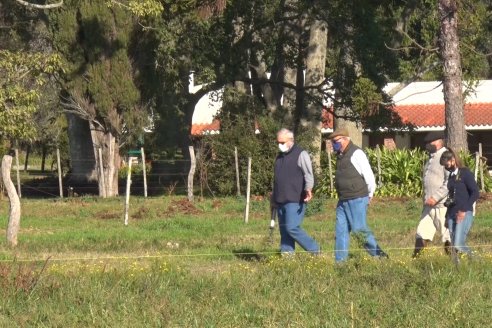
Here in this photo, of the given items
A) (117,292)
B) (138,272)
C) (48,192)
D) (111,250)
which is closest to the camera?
(117,292)

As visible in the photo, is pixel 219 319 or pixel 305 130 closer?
pixel 219 319

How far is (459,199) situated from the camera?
14.0m

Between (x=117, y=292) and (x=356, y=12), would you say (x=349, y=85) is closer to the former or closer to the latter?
(x=356, y=12)

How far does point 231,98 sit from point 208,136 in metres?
1.60

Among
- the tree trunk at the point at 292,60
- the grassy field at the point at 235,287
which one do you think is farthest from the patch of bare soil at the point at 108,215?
the tree trunk at the point at 292,60

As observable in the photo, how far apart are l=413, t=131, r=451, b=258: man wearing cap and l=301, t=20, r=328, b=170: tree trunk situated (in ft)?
57.5

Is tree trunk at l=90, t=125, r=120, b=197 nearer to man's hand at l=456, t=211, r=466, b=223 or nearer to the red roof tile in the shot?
the red roof tile

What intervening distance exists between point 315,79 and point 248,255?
1804 centimetres

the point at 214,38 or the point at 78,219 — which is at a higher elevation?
the point at 214,38

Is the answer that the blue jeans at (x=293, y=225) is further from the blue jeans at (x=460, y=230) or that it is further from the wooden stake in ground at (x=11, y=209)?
the wooden stake in ground at (x=11, y=209)

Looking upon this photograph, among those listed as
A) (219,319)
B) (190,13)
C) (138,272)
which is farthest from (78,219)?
(219,319)

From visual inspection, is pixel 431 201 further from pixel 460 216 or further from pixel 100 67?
pixel 100 67

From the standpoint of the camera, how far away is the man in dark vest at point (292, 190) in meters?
14.5

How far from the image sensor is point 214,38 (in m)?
32.6
